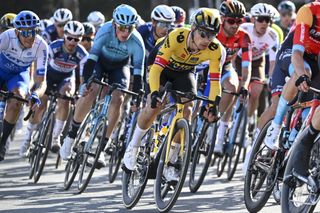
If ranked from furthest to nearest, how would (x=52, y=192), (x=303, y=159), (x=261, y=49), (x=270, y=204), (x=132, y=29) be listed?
1. (x=261, y=49)
2. (x=132, y=29)
3. (x=52, y=192)
4. (x=270, y=204)
5. (x=303, y=159)

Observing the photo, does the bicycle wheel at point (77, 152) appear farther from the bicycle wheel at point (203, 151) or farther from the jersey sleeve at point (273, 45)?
the jersey sleeve at point (273, 45)

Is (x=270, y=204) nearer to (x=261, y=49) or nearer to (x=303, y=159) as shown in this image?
(x=303, y=159)

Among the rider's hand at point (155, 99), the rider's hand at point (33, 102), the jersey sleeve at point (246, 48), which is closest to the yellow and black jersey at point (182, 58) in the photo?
the rider's hand at point (155, 99)

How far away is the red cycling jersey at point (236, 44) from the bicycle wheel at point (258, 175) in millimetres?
3351

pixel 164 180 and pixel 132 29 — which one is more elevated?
pixel 132 29

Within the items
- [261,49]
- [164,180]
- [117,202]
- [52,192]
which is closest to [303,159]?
[164,180]

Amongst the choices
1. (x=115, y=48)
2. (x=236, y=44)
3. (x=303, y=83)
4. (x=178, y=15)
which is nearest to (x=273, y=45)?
(x=236, y=44)

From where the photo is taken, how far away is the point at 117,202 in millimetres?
10133

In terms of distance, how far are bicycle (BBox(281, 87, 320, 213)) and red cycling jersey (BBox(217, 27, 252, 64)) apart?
175 inches

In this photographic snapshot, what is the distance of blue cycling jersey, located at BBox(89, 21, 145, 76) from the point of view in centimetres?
1167

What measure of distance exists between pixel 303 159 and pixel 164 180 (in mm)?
1913

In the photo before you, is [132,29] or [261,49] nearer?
[132,29]

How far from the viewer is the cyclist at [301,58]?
8172 mm

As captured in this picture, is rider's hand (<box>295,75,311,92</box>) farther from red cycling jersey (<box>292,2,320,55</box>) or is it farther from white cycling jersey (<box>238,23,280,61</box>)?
white cycling jersey (<box>238,23,280,61</box>)
